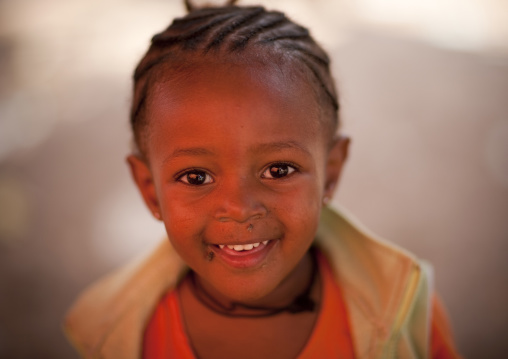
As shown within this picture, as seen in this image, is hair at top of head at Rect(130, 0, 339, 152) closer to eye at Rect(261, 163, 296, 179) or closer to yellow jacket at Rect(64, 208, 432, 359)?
eye at Rect(261, 163, 296, 179)

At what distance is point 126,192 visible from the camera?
2.55m

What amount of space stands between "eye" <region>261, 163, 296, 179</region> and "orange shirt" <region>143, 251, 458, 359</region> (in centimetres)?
43

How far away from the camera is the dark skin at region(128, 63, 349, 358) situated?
97cm

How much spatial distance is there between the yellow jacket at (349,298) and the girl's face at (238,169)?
27cm

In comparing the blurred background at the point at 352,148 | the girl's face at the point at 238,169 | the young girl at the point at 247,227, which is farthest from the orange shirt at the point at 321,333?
the blurred background at the point at 352,148

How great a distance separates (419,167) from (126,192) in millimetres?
1661

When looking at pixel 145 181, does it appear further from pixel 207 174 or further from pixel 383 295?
pixel 383 295

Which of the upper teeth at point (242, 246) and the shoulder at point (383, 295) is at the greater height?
the upper teeth at point (242, 246)

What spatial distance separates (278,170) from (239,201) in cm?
14

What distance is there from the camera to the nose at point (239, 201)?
979 millimetres

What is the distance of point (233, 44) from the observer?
102 cm

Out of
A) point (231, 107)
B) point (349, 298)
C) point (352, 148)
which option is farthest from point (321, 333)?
point (352, 148)

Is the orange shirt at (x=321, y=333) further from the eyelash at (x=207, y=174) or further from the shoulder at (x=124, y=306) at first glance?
the eyelash at (x=207, y=174)

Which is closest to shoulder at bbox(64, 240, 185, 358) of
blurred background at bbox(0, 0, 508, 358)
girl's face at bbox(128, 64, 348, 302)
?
girl's face at bbox(128, 64, 348, 302)
